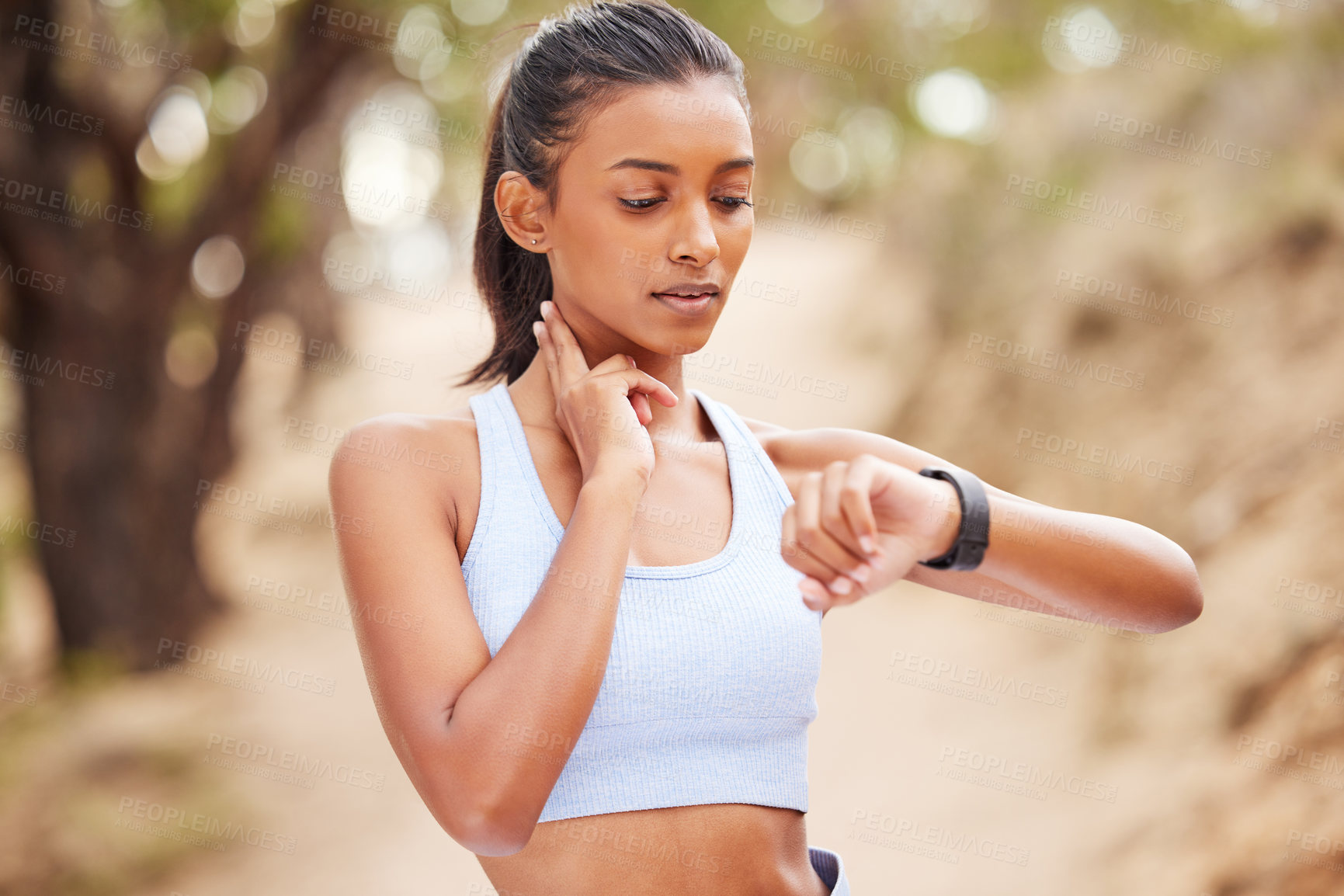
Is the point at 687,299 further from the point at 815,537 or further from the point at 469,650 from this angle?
the point at 469,650

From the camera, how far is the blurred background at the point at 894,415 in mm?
5422

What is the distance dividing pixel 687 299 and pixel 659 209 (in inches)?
5.8

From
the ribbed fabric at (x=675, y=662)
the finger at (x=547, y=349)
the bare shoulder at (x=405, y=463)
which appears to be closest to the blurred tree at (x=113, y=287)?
the finger at (x=547, y=349)

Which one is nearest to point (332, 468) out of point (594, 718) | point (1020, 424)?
point (594, 718)

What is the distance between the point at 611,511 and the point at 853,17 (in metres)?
7.77

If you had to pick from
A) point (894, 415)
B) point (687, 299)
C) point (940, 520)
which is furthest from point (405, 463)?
point (894, 415)

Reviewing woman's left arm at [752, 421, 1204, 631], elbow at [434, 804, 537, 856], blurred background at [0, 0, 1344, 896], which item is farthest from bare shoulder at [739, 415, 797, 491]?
blurred background at [0, 0, 1344, 896]

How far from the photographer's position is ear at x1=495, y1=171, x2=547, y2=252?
1868 mm

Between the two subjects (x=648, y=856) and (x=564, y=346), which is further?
(x=564, y=346)

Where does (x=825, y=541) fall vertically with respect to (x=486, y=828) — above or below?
above

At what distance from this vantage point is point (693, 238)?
65.9 inches

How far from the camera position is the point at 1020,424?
7797 millimetres

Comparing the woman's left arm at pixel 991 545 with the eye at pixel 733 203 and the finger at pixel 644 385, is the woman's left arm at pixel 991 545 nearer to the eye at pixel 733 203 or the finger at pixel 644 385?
the finger at pixel 644 385

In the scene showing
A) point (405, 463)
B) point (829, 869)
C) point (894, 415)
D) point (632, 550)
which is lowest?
point (894, 415)
